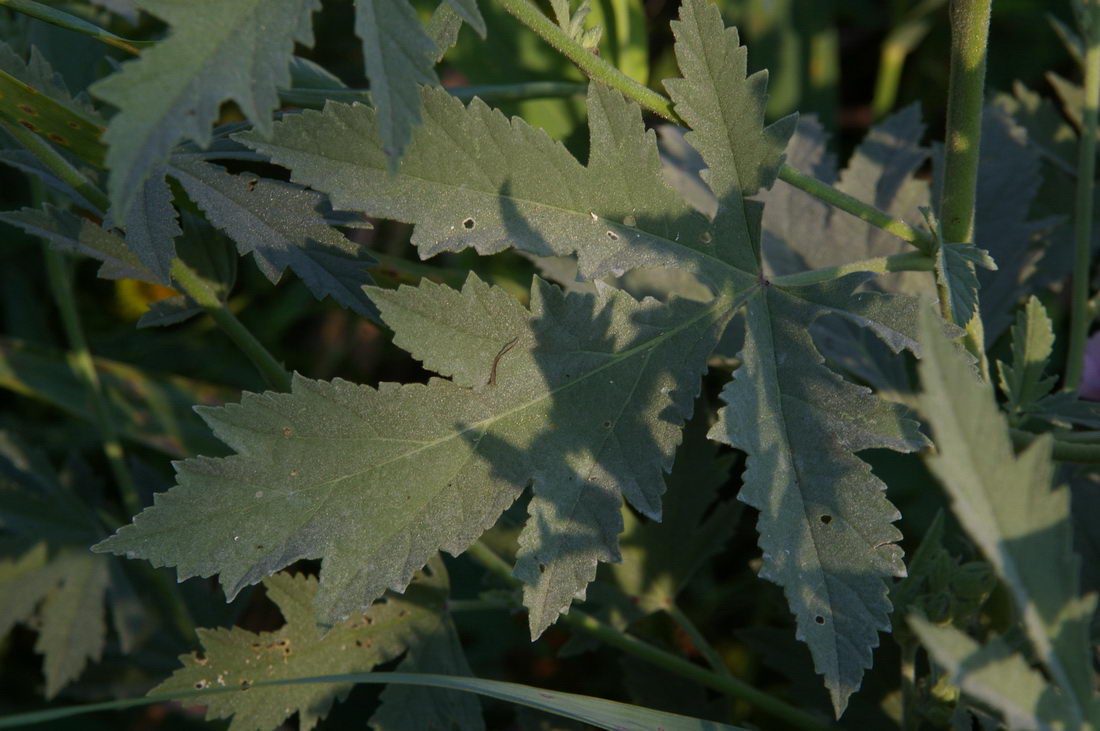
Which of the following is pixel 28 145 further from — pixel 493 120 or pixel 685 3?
pixel 685 3

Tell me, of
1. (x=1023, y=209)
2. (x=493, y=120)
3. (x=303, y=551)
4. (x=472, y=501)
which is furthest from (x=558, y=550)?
(x=1023, y=209)

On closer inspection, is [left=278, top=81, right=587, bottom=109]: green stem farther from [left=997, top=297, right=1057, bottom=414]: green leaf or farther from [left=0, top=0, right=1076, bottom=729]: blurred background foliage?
[left=997, top=297, right=1057, bottom=414]: green leaf

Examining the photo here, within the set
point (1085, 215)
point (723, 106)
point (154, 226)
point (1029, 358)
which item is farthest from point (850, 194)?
point (154, 226)

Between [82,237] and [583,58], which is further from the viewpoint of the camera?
[82,237]

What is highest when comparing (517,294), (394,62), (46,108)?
(394,62)

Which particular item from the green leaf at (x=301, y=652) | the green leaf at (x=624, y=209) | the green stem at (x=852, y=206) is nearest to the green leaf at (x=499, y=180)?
the green leaf at (x=624, y=209)

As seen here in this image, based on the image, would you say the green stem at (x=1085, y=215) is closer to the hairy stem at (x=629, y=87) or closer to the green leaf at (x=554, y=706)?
the hairy stem at (x=629, y=87)

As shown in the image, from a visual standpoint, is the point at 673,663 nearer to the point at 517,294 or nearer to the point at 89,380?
the point at 517,294
